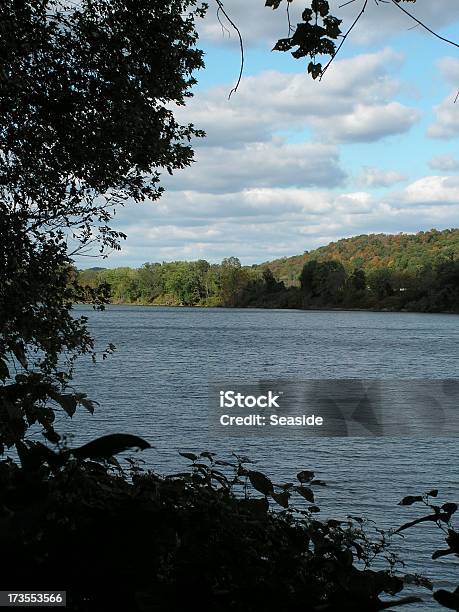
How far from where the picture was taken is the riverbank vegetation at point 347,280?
15538 cm

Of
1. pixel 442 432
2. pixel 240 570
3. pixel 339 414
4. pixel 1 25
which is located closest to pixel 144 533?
pixel 240 570

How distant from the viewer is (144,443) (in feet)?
4.15

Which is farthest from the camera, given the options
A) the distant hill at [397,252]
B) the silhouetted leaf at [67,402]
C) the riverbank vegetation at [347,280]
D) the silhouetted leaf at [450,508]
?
the distant hill at [397,252]

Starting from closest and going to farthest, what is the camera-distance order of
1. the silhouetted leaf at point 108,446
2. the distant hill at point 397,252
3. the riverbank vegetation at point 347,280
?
the silhouetted leaf at point 108,446 < the riverbank vegetation at point 347,280 < the distant hill at point 397,252

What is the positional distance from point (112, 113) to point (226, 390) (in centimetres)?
3566

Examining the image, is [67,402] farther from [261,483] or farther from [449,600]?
[449,600]

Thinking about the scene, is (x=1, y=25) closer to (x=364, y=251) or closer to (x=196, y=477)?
(x=196, y=477)

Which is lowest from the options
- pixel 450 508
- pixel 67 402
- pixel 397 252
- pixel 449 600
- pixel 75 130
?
pixel 450 508

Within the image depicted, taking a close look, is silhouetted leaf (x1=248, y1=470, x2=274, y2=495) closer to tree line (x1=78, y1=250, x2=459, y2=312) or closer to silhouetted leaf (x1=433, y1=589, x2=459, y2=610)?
silhouetted leaf (x1=433, y1=589, x2=459, y2=610)

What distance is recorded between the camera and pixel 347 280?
167875 mm

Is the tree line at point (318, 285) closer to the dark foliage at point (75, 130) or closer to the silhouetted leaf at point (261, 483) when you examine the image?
the dark foliage at point (75, 130)

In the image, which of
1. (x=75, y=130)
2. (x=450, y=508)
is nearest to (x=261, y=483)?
(x=450, y=508)

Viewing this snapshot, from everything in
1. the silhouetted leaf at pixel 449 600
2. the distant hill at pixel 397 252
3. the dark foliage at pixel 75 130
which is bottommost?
the silhouetted leaf at pixel 449 600

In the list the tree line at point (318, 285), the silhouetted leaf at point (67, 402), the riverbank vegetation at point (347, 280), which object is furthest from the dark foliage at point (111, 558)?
the riverbank vegetation at point (347, 280)
